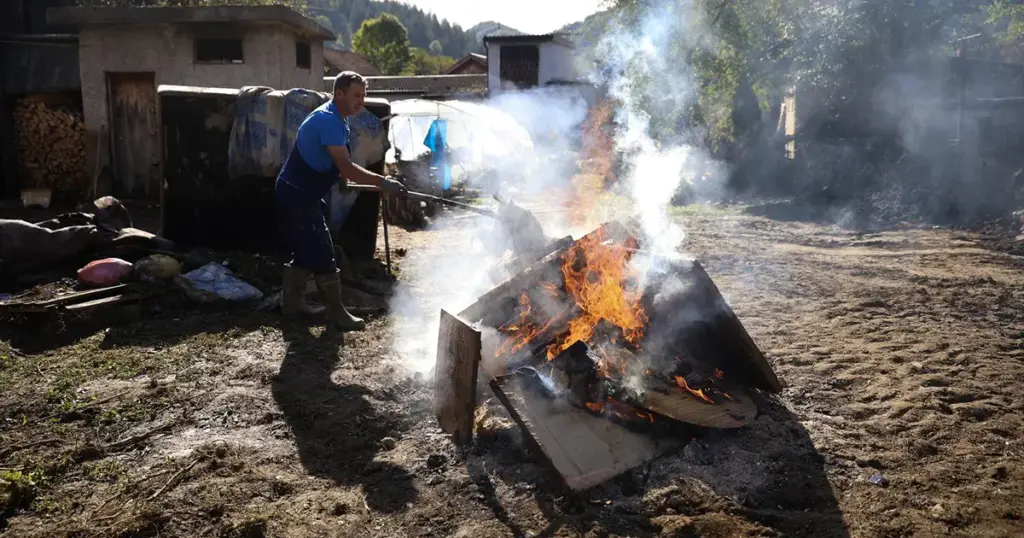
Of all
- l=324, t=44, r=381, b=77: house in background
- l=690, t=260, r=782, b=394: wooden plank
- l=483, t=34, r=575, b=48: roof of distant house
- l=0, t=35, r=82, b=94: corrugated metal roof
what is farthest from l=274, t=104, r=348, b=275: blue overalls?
l=324, t=44, r=381, b=77: house in background

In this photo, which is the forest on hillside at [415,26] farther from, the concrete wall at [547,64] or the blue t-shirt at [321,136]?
the blue t-shirt at [321,136]

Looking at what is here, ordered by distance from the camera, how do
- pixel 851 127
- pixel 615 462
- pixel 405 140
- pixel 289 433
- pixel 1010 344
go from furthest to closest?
pixel 405 140 → pixel 851 127 → pixel 1010 344 → pixel 289 433 → pixel 615 462

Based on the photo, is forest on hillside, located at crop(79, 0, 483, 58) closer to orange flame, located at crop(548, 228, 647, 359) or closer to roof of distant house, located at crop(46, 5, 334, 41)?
roof of distant house, located at crop(46, 5, 334, 41)

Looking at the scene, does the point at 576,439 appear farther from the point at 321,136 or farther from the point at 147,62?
the point at 147,62

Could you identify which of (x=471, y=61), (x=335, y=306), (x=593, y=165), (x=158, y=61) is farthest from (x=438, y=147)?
(x=471, y=61)

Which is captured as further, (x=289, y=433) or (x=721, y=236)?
(x=721, y=236)

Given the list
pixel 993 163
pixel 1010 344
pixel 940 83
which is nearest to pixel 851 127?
pixel 940 83

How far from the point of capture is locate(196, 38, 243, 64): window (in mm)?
13164

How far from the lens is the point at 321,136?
530 cm

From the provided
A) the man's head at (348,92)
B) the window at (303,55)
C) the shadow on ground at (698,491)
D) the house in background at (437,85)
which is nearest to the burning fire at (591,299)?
the shadow on ground at (698,491)

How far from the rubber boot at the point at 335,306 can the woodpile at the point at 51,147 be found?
34.2 ft

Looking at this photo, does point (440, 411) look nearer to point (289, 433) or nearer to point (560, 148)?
point (289, 433)

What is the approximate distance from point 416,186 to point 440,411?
1067cm

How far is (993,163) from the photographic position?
13008 mm
